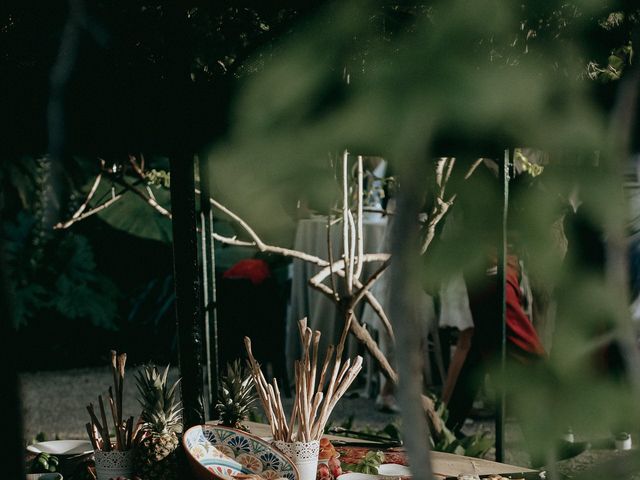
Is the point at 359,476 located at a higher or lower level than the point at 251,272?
lower

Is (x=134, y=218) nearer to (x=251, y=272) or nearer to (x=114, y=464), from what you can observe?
(x=251, y=272)

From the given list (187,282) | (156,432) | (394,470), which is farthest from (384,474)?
(187,282)

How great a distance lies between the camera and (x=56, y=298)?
22.0ft

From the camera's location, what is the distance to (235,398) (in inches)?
85.1

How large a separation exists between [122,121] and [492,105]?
1608 mm

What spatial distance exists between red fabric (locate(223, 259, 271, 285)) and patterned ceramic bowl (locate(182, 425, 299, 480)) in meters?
3.48

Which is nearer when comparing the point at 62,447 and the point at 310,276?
the point at 62,447

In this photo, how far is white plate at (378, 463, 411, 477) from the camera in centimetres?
207

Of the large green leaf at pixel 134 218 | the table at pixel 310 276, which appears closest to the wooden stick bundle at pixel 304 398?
the table at pixel 310 276

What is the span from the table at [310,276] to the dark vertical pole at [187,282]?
10.3ft

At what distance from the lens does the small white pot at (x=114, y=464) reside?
195cm

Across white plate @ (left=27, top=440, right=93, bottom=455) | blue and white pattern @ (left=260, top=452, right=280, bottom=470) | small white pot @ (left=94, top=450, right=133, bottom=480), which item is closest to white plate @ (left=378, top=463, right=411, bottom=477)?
blue and white pattern @ (left=260, top=452, right=280, bottom=470)

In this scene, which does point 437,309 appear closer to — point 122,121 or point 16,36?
point 122,121

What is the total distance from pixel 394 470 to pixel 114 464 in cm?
69
